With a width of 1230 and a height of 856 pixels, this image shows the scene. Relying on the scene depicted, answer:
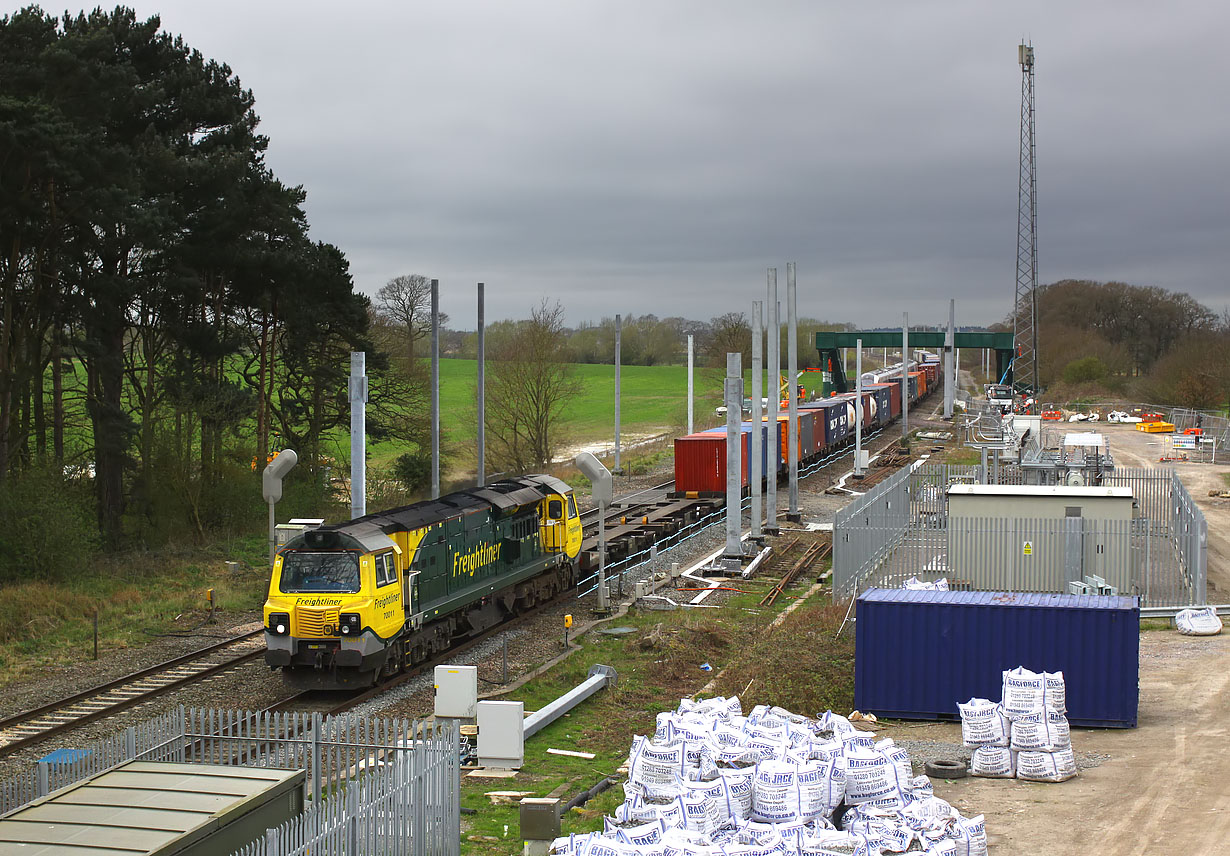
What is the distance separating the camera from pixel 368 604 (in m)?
19.7

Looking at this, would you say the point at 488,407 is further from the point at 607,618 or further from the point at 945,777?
the point at 945,777

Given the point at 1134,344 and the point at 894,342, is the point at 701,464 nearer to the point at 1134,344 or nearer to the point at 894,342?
the point at 894,342

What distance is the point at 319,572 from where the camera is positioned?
785 inches

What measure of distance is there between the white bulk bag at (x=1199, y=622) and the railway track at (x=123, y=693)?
63.5 feet

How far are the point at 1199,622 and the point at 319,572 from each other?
700 inches

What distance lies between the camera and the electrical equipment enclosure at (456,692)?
1689cm

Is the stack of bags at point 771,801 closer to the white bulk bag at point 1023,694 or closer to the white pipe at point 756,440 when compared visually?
the white bulk bag at point 1023,694

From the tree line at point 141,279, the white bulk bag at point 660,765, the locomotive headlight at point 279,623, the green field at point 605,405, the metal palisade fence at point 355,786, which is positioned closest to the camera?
the metal palisade fence at point 355,786

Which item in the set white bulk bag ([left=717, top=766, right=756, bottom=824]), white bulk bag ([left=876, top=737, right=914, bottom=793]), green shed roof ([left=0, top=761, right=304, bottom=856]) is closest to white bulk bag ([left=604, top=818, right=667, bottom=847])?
white bulk bag ([left=717, top=766, right=756, bottom=824])

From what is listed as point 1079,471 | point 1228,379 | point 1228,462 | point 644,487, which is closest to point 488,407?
point 644,487

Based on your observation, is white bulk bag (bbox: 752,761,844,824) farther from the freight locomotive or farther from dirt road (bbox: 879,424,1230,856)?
the freight locomotive

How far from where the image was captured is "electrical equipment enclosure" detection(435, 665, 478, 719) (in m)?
16.9

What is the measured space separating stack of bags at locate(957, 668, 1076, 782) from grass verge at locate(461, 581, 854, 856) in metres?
3.59

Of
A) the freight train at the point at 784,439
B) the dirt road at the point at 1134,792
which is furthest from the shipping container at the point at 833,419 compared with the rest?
the dirt road at the point at 1134,792
